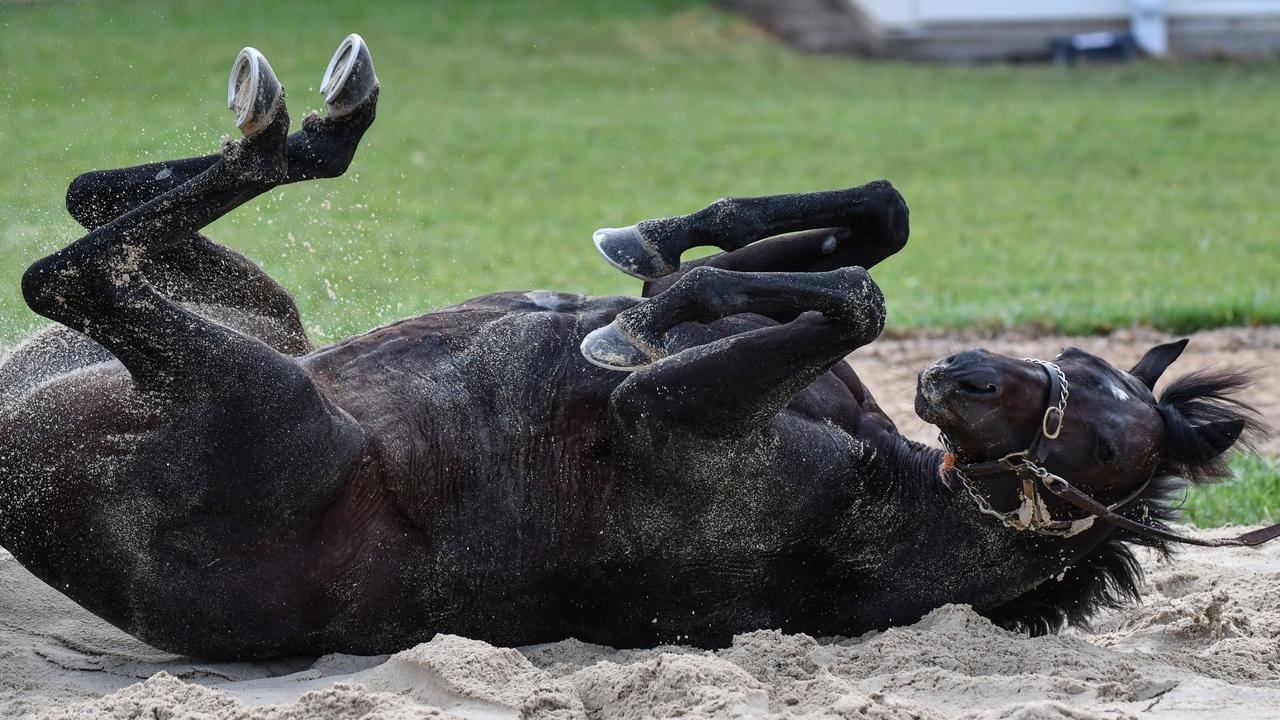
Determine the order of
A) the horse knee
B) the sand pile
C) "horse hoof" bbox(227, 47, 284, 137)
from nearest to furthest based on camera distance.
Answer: the sand pile → "horse hoof" bbox(227, 47, 284, 137) → the horse knee

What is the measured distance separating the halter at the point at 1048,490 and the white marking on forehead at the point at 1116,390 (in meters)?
0.14

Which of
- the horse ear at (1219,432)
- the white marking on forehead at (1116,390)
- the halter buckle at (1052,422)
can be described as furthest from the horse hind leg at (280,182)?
the horse ear at (1219,432)

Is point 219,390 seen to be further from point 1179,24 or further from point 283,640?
point 1179,24

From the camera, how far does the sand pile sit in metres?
3.06

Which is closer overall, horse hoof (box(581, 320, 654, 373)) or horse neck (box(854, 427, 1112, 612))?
horse hoof (box(581, 320, 654, 373))

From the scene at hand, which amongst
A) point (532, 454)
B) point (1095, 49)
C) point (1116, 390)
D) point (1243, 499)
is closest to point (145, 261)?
point (532, 454)

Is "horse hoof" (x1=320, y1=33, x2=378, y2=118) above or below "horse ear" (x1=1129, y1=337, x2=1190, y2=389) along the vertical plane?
above

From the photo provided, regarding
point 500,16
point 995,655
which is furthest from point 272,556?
point 500,16

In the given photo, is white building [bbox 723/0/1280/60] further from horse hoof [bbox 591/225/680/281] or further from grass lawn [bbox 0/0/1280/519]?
horse hoof [bbox 591/225/680/281]

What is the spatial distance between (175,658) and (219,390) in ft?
2.99

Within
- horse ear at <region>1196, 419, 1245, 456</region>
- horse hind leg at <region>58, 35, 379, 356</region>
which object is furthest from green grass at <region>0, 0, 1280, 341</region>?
horse ear at <region>1196, 419, 1245, 456</region>

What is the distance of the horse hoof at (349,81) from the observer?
11.7ft

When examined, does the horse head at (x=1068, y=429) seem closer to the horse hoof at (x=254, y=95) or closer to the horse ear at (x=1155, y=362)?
the horse ear at (x=1155, y=362)

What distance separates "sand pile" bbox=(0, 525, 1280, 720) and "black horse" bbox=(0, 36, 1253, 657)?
0.15 metres
